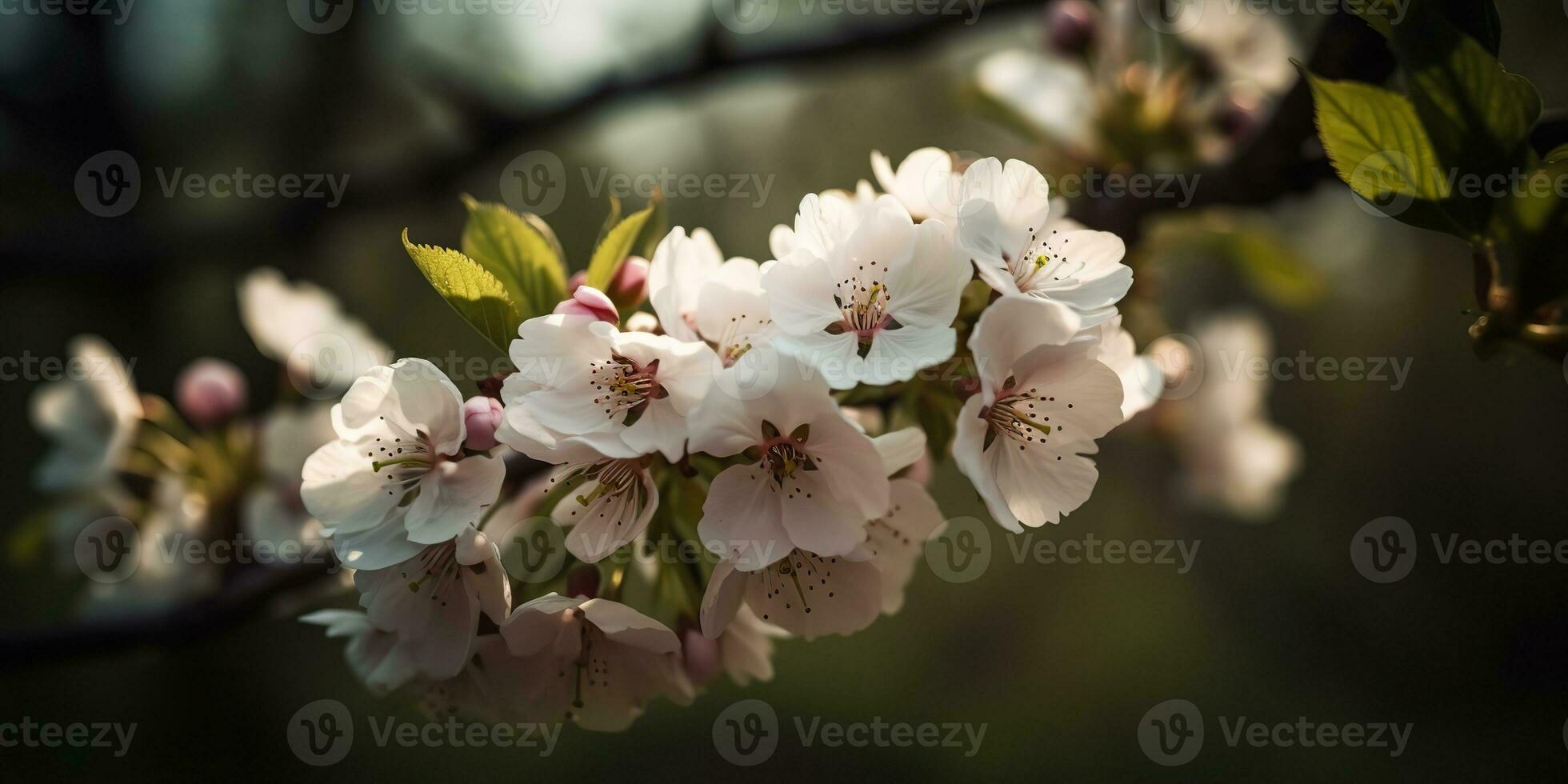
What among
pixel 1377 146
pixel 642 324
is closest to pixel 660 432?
pixel 642 324

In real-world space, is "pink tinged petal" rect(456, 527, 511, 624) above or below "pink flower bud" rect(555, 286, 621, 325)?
below

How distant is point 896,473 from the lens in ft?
3.26

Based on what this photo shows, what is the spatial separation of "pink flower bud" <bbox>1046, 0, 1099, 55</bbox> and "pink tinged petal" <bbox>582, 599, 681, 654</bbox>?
159 cm

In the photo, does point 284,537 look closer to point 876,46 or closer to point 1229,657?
point 876,46

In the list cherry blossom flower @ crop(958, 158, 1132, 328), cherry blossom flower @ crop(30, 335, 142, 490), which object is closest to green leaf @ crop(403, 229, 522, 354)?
cherry blossom flower @ crop(958, 158, 1132, 328)

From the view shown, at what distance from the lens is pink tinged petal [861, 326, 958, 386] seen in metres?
0.78

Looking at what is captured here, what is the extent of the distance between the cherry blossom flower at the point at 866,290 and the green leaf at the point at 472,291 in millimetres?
288

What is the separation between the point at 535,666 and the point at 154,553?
46.5 inches

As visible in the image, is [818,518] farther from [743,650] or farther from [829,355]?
[743,650]

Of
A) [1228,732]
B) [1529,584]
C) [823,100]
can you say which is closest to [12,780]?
[823,100]

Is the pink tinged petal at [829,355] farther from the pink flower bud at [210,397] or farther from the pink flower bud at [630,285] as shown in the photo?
the pink flower bud at [210,397]

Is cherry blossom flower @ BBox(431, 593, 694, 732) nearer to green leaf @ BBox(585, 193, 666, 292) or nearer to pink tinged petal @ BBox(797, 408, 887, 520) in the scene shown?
pink tinged petal @ BBox(797, 408, 887, 520)

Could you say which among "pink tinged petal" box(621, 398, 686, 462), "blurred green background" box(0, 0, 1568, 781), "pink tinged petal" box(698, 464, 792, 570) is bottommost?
"blurred green background" box(0, 0, 1568, 781)

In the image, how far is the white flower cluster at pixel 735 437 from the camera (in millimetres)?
813
